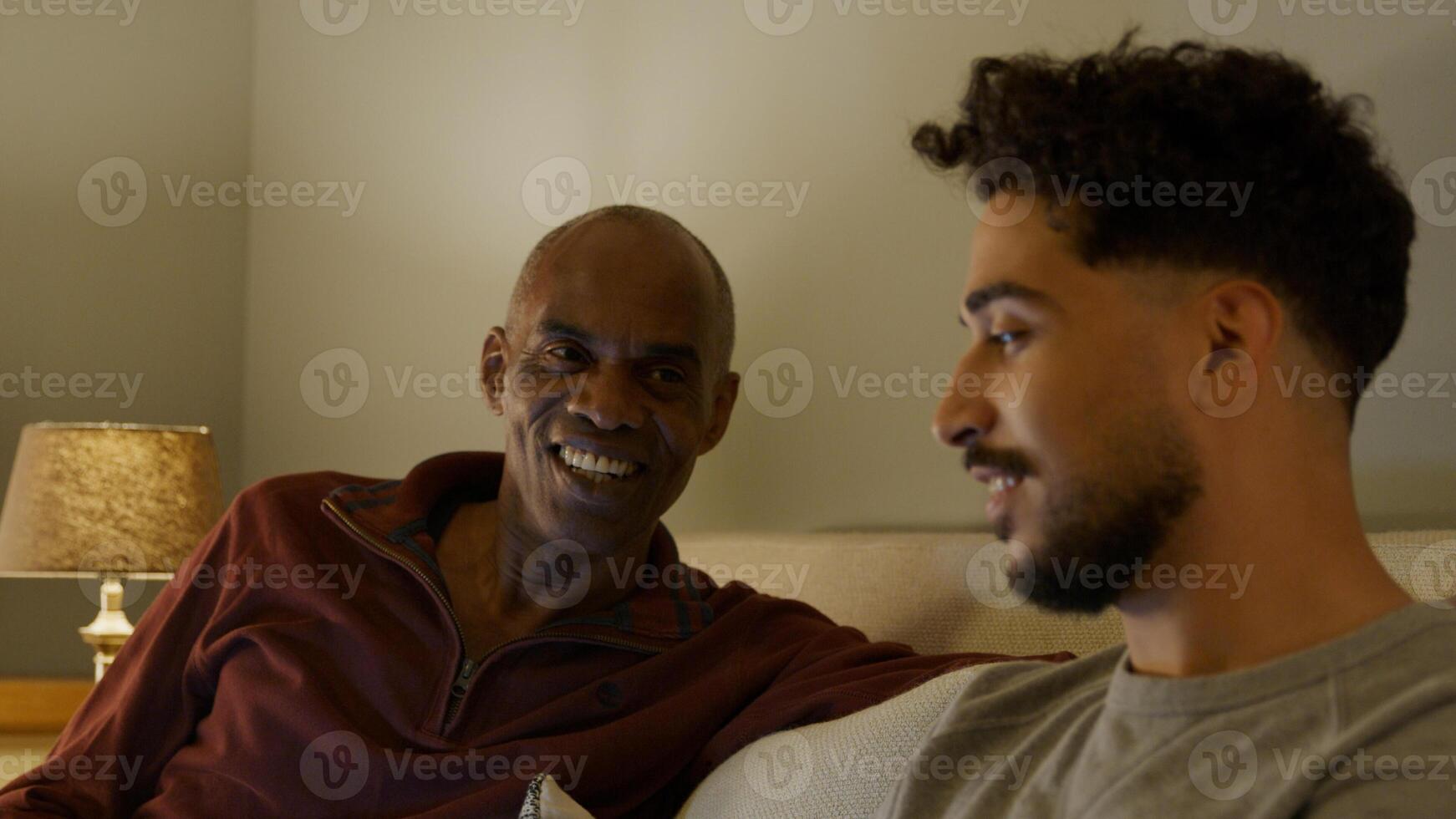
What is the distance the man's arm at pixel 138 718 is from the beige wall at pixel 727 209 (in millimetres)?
861

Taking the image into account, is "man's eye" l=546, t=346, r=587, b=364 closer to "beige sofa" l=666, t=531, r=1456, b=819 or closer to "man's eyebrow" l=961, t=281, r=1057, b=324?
"beige sofa" l=666, t=531, r=1456, b=819

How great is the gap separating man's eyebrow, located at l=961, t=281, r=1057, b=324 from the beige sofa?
1.14ft

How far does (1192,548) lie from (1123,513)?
4cm

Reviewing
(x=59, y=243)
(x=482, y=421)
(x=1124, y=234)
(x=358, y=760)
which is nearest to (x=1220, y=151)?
(x=1124, y=234)

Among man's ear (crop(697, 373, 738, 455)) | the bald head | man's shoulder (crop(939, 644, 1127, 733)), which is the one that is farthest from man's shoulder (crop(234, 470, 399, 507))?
man's shoulder (crop(939, 644, 1127, 733))

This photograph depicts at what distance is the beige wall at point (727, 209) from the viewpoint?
1.36 m

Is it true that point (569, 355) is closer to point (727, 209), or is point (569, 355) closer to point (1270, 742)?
point (727, 209)

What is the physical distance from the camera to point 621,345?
5.16 feet

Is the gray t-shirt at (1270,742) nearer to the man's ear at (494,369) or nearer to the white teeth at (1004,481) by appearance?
the white teeth at (1004,481)

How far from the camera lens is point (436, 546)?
1651 millimetres

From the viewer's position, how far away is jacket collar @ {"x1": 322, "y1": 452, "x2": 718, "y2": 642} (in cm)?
153

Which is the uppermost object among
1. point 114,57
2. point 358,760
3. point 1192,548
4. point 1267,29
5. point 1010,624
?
point 114,57

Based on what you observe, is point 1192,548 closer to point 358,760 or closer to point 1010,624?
point 1010,624

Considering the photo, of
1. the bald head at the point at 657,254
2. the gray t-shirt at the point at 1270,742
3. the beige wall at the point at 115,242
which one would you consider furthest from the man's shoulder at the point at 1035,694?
the beige wall at the point at 115,242
